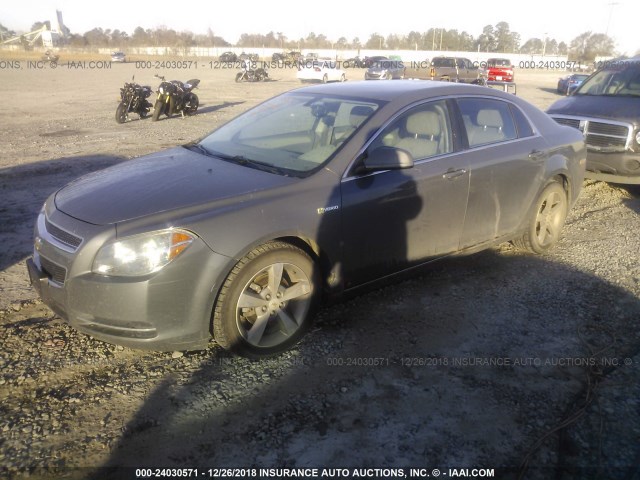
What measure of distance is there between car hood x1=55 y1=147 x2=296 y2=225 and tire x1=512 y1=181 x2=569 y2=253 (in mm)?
2868

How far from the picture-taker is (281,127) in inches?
172

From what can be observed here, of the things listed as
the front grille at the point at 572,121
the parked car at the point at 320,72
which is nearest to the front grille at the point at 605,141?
the front grille at the point at 572,121

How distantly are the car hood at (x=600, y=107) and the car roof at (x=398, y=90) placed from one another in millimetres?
3355

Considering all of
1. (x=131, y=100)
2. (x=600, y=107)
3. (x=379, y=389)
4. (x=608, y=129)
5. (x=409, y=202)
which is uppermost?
(x=600, y=107)

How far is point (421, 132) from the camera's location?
163 inches

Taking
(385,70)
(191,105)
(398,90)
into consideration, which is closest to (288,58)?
(385,70)

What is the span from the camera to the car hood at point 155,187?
124 inches

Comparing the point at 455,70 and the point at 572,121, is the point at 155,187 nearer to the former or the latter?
the point at 572,121

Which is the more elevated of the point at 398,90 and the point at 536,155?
the point at 398,90

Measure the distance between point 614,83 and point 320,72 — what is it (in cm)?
2911

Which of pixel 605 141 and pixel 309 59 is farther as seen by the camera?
pixel 309 59

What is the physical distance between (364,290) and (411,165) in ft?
3.21

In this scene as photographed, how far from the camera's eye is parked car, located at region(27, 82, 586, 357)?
118 inches

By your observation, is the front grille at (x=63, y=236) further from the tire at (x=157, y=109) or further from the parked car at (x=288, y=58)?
the parked car at (x=288, y=58)
